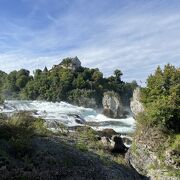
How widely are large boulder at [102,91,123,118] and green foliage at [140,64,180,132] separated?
143 ft

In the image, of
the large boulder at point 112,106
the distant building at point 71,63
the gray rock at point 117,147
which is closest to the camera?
the gray rock at point 117,147

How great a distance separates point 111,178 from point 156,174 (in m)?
6.12

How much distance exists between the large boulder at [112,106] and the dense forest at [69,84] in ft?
22.6

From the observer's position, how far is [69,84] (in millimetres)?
84750

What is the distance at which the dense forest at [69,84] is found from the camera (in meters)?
83.6

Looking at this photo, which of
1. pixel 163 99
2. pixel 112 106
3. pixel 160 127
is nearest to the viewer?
pixel 160 127

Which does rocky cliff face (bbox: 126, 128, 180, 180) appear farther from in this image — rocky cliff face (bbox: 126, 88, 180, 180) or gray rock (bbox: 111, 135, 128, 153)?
gray rock (bbox: 111, 135, 128, 153)

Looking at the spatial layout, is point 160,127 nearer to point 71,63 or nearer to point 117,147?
point 117,147

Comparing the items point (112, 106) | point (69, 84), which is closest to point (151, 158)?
point (112, 106)

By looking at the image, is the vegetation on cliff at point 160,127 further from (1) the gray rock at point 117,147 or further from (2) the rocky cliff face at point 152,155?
(1) the gray rock at point 117,147

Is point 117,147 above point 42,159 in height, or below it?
below

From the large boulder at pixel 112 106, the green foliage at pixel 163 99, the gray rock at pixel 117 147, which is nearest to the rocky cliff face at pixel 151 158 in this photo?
the green foliage at pixel 163 99

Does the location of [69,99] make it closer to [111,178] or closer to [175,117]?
[175,117]

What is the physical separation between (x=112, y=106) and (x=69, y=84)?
1693cm
